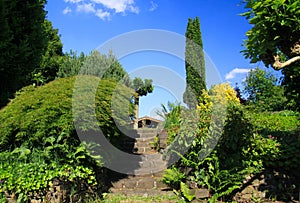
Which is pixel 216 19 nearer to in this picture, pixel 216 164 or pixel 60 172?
pixel 216 164

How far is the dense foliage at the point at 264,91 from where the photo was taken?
55.6 ft

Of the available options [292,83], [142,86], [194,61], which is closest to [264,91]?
[194,61]

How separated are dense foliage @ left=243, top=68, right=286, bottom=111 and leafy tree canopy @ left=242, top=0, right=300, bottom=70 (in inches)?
537

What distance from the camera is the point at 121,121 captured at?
4.89 meters

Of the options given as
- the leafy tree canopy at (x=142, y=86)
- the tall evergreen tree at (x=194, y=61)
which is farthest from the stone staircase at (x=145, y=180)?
the tall evergreen tree at (x=194, y=61)

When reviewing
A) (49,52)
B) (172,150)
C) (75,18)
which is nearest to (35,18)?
(75,18)

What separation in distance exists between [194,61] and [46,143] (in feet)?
41.6

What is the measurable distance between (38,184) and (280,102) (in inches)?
655

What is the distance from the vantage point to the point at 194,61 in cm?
1562

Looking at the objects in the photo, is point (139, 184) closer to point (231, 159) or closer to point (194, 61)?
point (231, 159)

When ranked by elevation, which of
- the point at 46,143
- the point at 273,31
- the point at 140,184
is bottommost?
the point at 140,184

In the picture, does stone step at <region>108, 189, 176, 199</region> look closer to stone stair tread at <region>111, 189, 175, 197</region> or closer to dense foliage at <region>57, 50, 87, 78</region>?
stone stair tread at <region>111, 189, 175, 197</region>

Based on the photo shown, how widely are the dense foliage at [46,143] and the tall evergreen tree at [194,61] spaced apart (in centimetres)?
1062

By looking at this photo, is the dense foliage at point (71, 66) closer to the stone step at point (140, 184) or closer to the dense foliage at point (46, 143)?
the dense foliage at point (46, 143)
